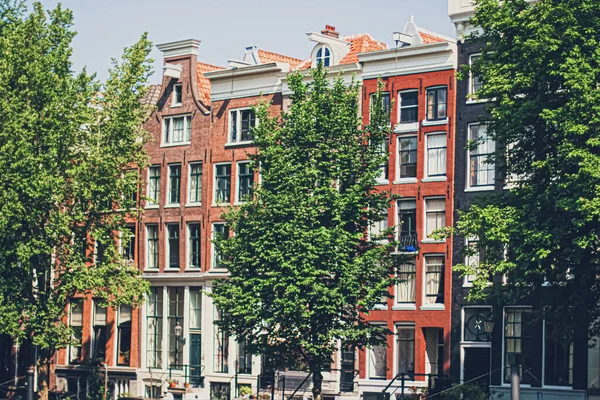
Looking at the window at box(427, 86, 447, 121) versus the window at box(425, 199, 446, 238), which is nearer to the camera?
the window at box(425, 199, 446, 238)

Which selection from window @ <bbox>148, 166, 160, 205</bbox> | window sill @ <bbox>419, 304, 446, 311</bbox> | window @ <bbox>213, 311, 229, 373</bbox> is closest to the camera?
window sill @ <bbox>419, 304, 446, 311</bbox>

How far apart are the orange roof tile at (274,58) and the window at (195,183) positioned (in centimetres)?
563

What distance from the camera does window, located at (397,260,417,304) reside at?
50312 millimetres

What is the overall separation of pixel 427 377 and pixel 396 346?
190cm

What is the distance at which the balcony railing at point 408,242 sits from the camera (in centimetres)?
4944

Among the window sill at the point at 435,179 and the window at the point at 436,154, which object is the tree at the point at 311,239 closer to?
the window sill at the point at 435,179

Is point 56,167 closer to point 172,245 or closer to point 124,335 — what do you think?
point 172,245

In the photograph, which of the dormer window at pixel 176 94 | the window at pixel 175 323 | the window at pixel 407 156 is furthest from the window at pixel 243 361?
the dormer window at pixel 176 94

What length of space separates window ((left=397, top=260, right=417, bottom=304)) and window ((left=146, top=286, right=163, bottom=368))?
43.6ft

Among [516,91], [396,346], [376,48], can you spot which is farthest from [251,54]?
[516,91]

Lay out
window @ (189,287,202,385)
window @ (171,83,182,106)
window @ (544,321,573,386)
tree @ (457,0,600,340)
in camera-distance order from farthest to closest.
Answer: window @ (171,83,182,106), window @ (189,287,202,385), window @ (544,321,573,386), tree @ (457,0,600,340)

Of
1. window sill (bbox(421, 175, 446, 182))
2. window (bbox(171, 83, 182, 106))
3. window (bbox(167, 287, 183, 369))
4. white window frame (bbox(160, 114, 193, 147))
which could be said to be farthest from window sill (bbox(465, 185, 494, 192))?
window (bbox(171, 83, 182, 106))

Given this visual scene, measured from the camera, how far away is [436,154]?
50.0 meters

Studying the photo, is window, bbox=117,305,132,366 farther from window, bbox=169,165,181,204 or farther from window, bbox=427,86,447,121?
window, bbox=427,86,447,121
